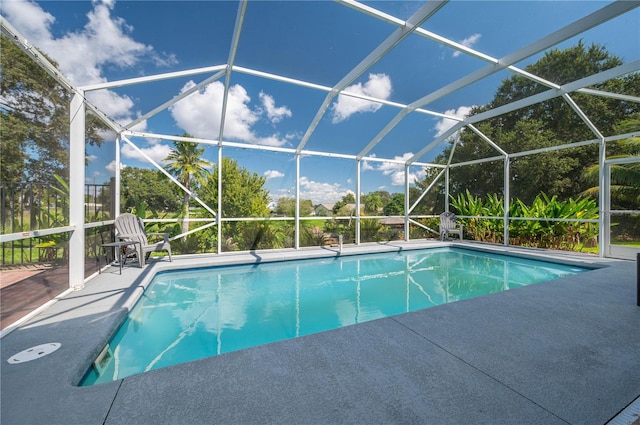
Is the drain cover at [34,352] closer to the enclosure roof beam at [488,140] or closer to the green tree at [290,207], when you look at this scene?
the green tree at [290,207]

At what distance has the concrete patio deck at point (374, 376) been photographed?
1594 millimetres

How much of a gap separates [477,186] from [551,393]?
10348 millimetres

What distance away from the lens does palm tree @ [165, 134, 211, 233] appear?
293 inches

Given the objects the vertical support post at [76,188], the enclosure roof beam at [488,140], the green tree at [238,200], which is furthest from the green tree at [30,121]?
the enclosure roof beam at [488,140]

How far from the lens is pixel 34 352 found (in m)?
2.35

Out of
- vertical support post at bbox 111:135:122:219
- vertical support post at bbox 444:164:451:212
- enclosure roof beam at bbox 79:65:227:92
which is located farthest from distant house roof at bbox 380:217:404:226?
vertical support post at bbox 111:135:122:219

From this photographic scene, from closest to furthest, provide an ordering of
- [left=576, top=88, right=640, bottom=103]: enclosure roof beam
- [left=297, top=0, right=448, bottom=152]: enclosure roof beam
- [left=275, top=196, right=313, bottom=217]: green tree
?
[left=297, top=0, right=448, bottom=152]: enclosure roof beam, [left=576, top=88, right=640, bottom=103]: enclosure roof beam, [left=275, top=196, right=313, bottom=217]: green tree

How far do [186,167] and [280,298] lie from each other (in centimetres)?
551

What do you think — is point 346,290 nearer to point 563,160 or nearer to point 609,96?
point 609,96

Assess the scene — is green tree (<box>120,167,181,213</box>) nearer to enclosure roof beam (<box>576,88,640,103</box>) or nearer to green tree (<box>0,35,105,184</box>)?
green tree (<box>0,35,105,184</box>)

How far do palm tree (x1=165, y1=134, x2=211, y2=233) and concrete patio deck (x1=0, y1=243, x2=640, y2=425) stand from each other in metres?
4.82

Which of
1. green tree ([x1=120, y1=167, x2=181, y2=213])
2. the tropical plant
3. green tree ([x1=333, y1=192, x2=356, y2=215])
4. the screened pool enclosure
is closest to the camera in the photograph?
the screened pool enclosure

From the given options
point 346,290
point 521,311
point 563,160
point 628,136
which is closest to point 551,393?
point 521,311

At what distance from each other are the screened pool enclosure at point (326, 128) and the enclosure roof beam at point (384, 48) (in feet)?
0.11
